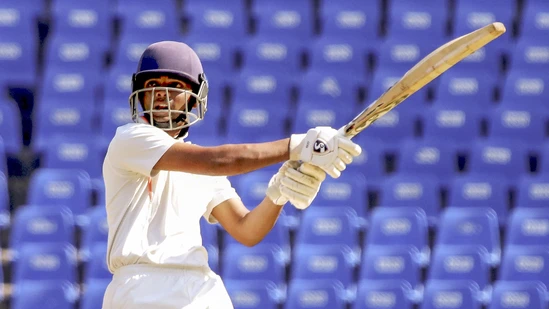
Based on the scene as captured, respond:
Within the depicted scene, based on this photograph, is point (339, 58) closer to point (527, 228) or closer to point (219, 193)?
point (527, 228)

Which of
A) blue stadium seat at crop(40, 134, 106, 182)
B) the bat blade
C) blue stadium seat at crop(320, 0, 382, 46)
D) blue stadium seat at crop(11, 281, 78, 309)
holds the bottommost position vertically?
blue stadium seat at crop(11, 281, 78, 309)

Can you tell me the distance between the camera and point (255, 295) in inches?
249

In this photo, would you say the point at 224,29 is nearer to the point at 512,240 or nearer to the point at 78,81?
→ the point at 78,81

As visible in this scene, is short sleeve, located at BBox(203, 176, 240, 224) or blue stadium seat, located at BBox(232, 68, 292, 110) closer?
short sleeve, located at BBox(203, 176, 240, 224)

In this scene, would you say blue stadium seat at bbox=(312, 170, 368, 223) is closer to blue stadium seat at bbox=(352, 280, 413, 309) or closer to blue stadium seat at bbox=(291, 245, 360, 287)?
blue stadium seat at bbox=(291, 245, 360, 287)

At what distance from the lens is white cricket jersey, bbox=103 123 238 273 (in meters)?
3.30

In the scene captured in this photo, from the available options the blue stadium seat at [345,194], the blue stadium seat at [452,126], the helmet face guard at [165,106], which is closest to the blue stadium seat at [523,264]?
the blue stadium seat at [345,194]

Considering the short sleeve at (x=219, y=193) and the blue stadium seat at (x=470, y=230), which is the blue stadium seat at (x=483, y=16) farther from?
the short sleeve at (x=219, y=193)

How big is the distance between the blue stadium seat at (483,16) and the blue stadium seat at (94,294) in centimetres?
395

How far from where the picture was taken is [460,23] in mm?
8531

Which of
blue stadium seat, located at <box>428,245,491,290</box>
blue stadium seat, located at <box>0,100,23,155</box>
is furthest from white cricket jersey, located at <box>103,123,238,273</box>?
blue stadium seat, located at <box>0,100,23,155</box>

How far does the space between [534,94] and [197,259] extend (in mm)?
5290

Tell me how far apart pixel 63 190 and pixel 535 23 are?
14.1ft

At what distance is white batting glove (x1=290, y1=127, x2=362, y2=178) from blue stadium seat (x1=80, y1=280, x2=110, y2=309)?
333 centimetres
